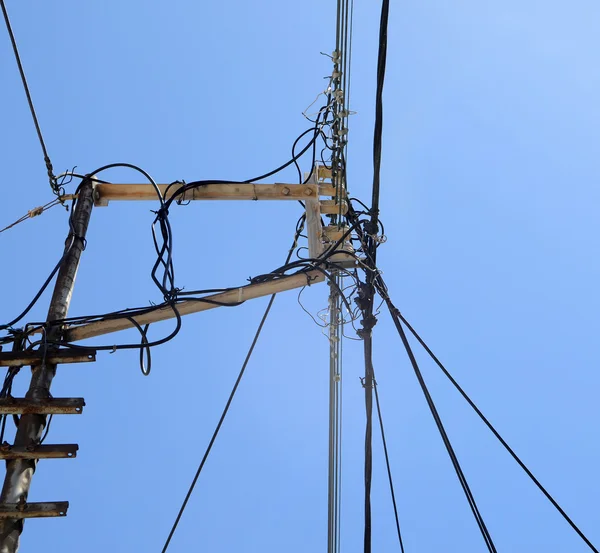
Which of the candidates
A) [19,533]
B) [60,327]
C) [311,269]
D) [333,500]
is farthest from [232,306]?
[333,500]

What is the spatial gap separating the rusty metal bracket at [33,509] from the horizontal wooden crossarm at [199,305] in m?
1.39

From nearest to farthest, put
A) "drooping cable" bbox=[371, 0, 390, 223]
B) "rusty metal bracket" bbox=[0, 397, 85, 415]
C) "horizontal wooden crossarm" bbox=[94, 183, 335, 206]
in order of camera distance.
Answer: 1. "drooping cable" bbox=[371, 0, 390, 223]
2. "rusty metal bracket" bbox=[0, 397, 85, 415]
3. "horizontal wooden crossarm" bbox=[94, 183, 335, 206]

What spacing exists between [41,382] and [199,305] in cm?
128

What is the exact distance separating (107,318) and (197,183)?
156 cm

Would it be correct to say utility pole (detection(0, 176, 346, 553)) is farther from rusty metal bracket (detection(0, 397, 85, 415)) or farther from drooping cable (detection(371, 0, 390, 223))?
drooping cable (detection(371, 0, 390, 223))

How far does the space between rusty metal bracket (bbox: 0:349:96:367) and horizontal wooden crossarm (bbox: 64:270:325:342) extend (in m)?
0.30

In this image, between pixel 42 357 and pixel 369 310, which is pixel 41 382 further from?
pixel 369 310

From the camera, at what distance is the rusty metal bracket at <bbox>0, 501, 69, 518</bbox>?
4.51m

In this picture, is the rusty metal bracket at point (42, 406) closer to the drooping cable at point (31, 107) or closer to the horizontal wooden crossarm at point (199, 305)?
the horizontal wooden crossarm at point (199, 305)

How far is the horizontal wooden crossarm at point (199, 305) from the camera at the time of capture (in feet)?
18.5

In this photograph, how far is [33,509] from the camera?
4582mm

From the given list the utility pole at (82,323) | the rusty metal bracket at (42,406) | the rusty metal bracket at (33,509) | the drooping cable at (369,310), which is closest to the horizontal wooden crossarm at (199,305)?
the utility pole at (82,323)

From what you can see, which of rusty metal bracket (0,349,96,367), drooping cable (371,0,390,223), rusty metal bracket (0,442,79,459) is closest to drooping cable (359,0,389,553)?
drooping cable (371,0,390,223)

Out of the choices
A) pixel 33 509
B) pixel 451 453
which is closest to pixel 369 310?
pixel 451 453
